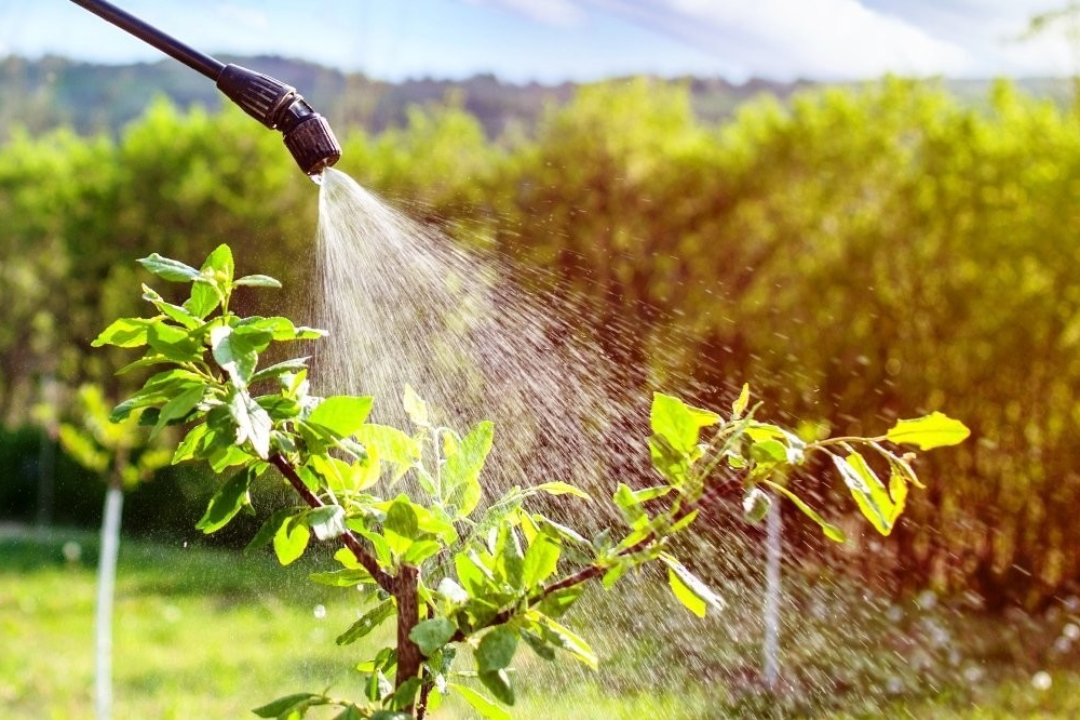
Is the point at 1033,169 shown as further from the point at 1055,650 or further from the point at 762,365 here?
the point at 1055,650

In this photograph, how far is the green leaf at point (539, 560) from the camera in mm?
688

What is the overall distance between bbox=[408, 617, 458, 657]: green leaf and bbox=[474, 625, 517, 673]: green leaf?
0.07 ft

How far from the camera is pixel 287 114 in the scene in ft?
3.12

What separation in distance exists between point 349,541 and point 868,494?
1.11 ft

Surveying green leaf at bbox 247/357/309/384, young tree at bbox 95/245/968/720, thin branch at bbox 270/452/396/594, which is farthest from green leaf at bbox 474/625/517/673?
green leaf at bbox 247/357/309/384


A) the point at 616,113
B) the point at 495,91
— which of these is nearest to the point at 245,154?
→ the point at 495,91

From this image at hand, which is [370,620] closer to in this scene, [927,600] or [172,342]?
[172,342]

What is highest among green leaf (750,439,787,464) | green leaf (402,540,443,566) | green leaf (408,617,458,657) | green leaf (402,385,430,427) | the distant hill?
green leaf (750,439,787,464)

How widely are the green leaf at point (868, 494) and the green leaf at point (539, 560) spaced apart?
18cm

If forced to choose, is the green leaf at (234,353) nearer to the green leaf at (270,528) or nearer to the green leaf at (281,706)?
the green leaf at (270,528)

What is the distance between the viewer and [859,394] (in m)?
5.24

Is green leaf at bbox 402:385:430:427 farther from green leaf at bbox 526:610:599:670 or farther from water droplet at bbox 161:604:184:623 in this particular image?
water droplet at bbox 161:604:184:623

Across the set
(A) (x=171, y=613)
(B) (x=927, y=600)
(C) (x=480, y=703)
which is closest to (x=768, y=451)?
(C) (x=480, y=703)

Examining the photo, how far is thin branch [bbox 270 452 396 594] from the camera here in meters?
0.74
